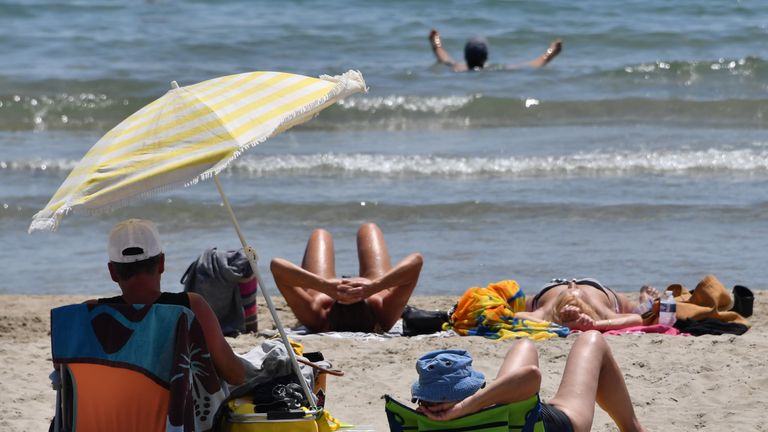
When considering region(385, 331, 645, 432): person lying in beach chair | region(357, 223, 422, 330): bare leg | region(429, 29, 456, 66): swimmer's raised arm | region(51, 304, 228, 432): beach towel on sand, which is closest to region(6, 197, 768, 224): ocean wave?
A: region(357, 223, 422, 330): bare leg

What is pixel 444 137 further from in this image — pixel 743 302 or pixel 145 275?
pixel 145 275

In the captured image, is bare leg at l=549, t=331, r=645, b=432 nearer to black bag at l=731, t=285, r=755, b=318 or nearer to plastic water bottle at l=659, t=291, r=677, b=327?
plastic water bottle at l=659, t=291, r=677, b=327

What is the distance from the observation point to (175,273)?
8.38 meters

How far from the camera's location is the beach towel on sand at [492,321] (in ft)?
21.5

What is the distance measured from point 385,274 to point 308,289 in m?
0.45

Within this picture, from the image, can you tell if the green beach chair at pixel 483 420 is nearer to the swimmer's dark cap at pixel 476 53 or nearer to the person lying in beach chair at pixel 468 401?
the person lying in beach chair at pixel 468 401

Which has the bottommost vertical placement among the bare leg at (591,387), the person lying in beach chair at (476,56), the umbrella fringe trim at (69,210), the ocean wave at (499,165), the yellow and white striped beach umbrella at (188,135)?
the bare leg at (591,387)

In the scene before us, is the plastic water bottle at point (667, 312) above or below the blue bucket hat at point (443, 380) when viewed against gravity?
below

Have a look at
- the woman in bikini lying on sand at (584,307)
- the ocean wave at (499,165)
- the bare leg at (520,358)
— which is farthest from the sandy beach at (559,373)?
the ocean wave at (499,165)

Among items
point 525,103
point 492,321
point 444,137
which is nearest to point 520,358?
point 492,321

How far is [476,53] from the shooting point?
1734cm

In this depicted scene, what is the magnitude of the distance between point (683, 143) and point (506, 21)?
355 inches

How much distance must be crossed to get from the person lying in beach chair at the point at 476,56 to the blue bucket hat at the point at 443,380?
13635 millimetres

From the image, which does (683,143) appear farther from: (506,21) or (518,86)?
(506,21)
